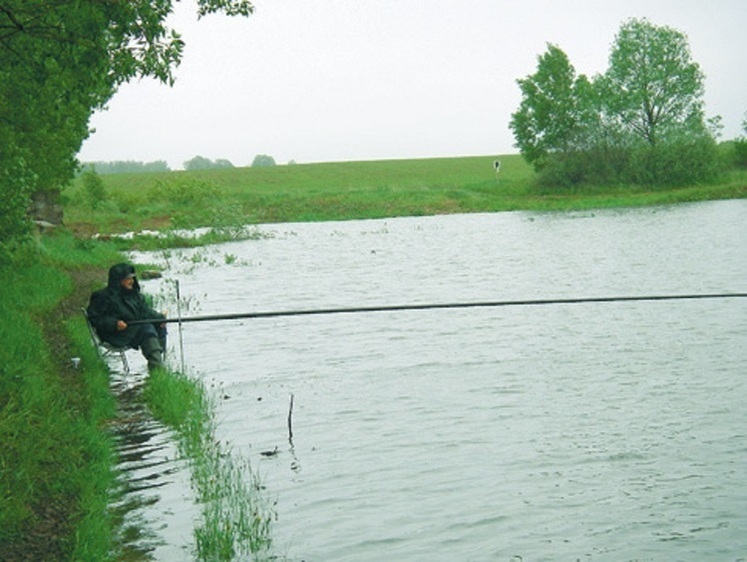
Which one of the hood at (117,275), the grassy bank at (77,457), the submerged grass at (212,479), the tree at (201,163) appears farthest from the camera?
the tree at (201,163)

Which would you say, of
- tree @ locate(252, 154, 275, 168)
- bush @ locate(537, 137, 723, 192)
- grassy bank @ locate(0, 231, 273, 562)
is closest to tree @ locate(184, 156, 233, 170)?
tree @ locate(252, 154, 275, 168)

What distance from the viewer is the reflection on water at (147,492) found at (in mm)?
7863

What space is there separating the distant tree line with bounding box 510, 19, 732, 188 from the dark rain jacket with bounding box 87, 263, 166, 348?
67963 mm

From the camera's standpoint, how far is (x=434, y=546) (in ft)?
26.3

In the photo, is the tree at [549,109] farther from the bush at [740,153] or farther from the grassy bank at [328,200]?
the bush at [740,153]

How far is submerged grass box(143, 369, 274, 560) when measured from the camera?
7801 millimetres

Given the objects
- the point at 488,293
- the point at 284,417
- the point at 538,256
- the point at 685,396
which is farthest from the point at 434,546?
the point at 538,256

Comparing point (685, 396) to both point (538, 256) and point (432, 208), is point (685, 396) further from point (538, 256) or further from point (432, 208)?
point (432, 208)

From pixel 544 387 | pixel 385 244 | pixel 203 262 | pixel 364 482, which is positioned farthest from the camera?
pixel 385 244

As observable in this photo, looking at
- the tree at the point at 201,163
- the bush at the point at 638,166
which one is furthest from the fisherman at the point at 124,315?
the tree at the point at 201,163

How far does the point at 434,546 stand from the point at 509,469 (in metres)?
2.20

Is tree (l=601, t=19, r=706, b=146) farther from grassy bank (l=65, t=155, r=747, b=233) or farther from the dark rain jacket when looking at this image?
the dark rain jacket

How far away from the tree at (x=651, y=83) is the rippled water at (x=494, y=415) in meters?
55.4

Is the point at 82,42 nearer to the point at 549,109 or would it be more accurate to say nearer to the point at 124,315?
the point at 124,315
